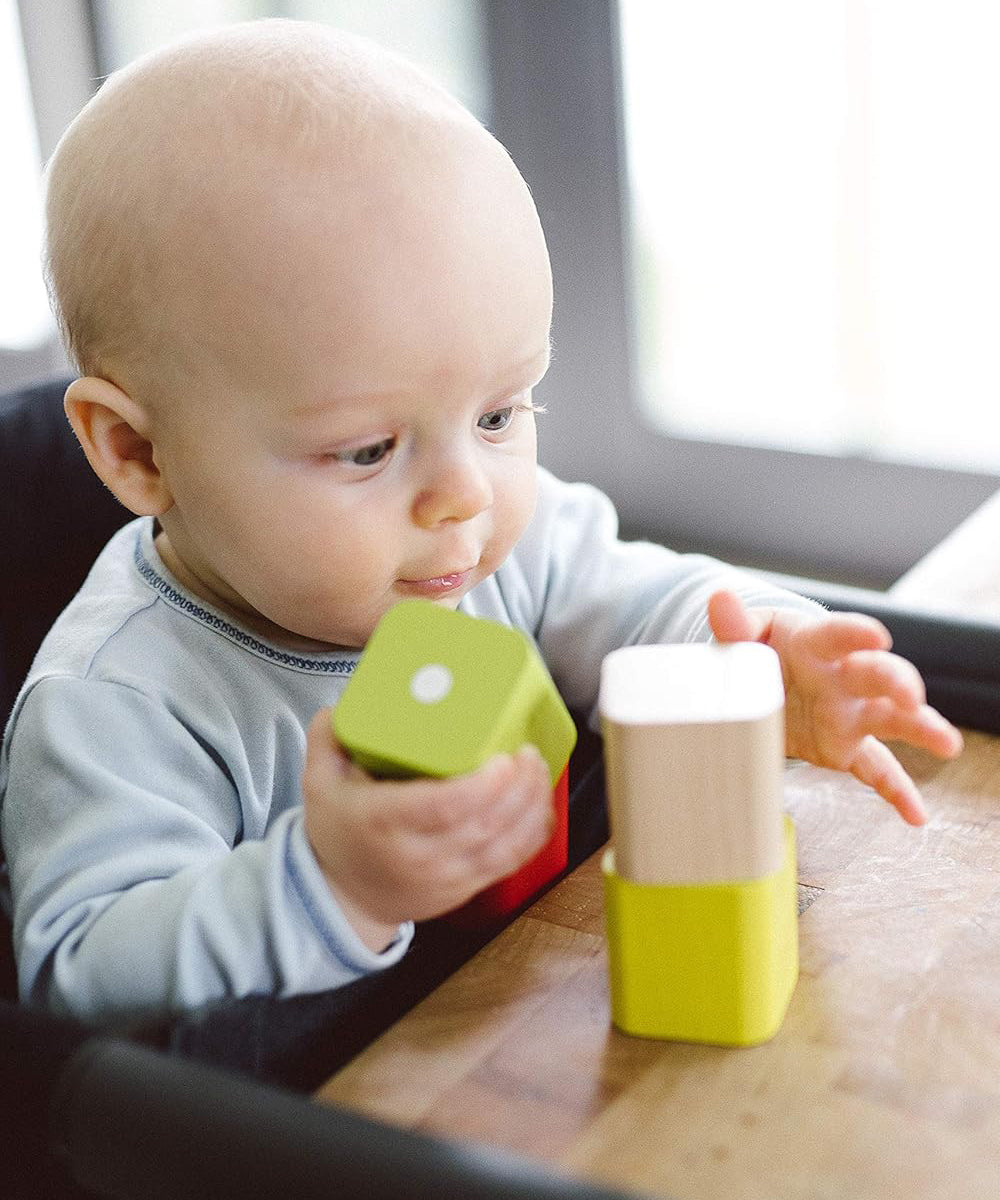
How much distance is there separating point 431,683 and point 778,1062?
Result: 0.15 meters

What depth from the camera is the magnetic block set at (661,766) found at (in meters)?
0.40

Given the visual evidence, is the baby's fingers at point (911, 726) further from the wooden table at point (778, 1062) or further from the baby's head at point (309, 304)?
the baby's head at point (309, 304)

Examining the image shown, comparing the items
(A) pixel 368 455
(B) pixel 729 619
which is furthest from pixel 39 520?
(B) pixel 729 619

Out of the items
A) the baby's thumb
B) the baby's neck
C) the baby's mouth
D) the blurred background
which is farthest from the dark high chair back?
the blurred background

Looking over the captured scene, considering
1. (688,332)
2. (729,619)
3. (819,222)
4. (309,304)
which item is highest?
(309,304)

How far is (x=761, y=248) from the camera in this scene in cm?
136

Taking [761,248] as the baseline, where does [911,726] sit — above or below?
above

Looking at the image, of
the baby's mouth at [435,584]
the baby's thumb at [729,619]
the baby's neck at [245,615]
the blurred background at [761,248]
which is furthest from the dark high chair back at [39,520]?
the blurred background at [761,248]

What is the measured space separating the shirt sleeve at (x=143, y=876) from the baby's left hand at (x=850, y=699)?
16 cm

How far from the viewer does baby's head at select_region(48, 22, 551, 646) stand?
51 cm

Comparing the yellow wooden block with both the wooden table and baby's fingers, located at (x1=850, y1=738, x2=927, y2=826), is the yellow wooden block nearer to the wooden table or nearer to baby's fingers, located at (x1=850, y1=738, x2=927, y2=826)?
the wooden table

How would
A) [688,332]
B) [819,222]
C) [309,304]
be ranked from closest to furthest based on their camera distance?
[309,304]
[819,222]
[688,332]

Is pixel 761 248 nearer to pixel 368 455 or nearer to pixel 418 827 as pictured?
pixel 368 455

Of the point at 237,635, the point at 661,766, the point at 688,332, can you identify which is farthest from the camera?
the point at 688,332
